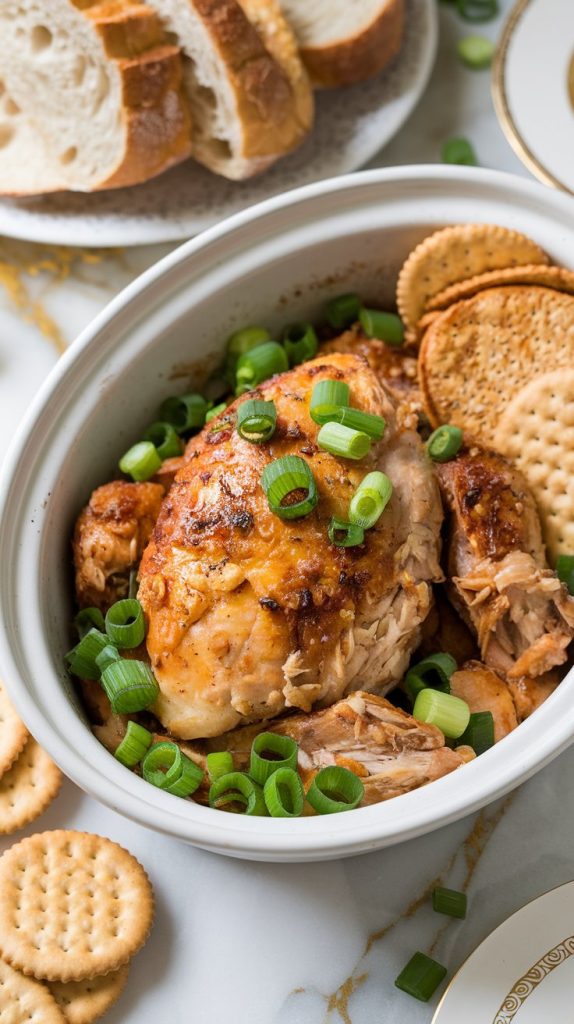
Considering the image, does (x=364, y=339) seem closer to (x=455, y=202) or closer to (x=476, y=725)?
(x=455, y=202)

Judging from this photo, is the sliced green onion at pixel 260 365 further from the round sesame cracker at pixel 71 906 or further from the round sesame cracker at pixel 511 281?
the round sesame cracker at pixel 71 906

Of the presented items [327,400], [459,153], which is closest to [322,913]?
[327,400]

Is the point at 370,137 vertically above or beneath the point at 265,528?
above

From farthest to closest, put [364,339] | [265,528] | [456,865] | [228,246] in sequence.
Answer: [364,339] → [228,246] → [456,865] → [265,528]

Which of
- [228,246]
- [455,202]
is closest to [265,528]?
[228,246]

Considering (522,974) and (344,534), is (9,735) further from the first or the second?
(522,974)
